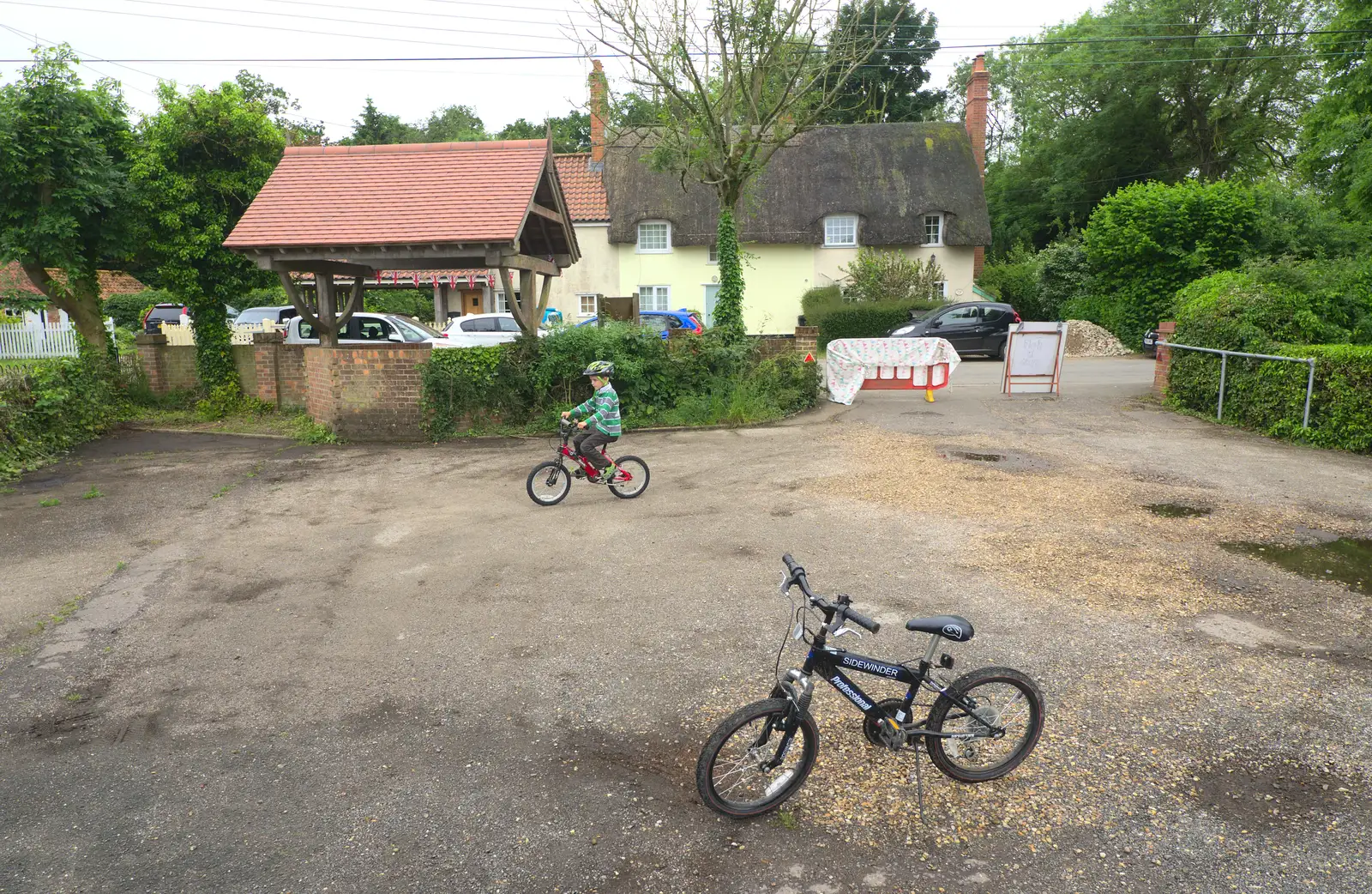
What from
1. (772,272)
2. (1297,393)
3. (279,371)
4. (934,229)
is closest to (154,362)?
(279,371)

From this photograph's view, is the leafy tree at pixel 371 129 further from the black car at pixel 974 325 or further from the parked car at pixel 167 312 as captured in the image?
the black car at pixel 974 325

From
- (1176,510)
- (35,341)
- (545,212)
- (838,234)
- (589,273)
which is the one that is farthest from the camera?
(589,273)

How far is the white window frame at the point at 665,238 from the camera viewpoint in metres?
32.0

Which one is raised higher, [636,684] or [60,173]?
[60,173]

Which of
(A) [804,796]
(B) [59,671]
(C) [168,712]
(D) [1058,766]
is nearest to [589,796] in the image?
(A) [804,796]

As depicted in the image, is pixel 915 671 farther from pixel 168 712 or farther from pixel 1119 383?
pixel 1119 383

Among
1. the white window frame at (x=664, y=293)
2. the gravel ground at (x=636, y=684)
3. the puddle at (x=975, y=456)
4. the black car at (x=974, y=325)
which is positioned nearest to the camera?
the gravel ground at (x=636, y=684)

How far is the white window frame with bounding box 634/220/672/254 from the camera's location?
32.0 metres

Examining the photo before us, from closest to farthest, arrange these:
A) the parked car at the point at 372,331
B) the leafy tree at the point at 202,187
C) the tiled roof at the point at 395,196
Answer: the tiled roof at the point at 395,196, the leafy tree at the point at 202,187, the parked car at the point at 372,331

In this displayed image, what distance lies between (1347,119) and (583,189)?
2324cm

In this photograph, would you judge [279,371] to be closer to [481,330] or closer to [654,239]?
[481,330]

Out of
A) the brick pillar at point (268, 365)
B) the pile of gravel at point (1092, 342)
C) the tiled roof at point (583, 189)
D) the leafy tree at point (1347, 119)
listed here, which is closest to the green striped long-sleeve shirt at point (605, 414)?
the brick pillar at point (268, 365)

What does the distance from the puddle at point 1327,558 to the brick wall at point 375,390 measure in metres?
11.1

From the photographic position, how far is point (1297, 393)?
11828 mm
